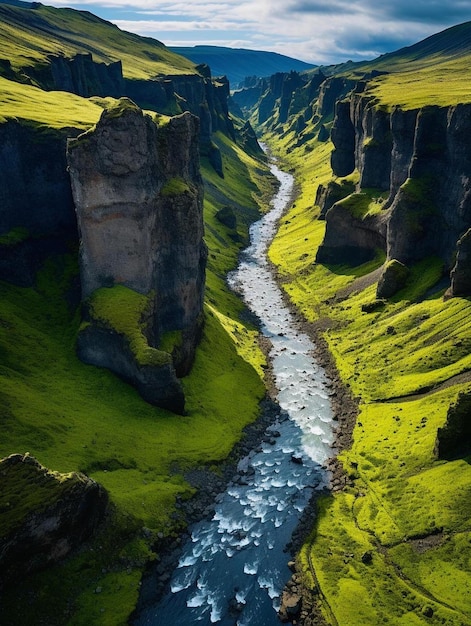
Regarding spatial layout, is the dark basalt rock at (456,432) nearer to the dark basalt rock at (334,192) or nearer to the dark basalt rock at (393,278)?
the dark basalt rock at (393,278)

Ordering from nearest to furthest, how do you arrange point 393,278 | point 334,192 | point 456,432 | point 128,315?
point 456,432 → point 128,315 → point 393,278 → point 334,192

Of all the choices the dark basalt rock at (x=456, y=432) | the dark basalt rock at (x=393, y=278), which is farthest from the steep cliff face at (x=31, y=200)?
the dark basalt rock at (x=456, y=432)

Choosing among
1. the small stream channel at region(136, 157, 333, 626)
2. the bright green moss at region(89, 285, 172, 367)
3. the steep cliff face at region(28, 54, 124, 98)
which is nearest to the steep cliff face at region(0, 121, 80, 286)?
the bright green moss at region(89, 285, 172, 367)

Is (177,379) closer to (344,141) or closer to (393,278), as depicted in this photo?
(393,278)

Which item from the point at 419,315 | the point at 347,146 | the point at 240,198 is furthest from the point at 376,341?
the point at 240,198

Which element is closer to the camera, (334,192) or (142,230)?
(142,230)

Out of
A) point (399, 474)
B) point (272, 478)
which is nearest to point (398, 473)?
point (399, 474)

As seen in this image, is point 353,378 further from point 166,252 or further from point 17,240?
point 17,240
